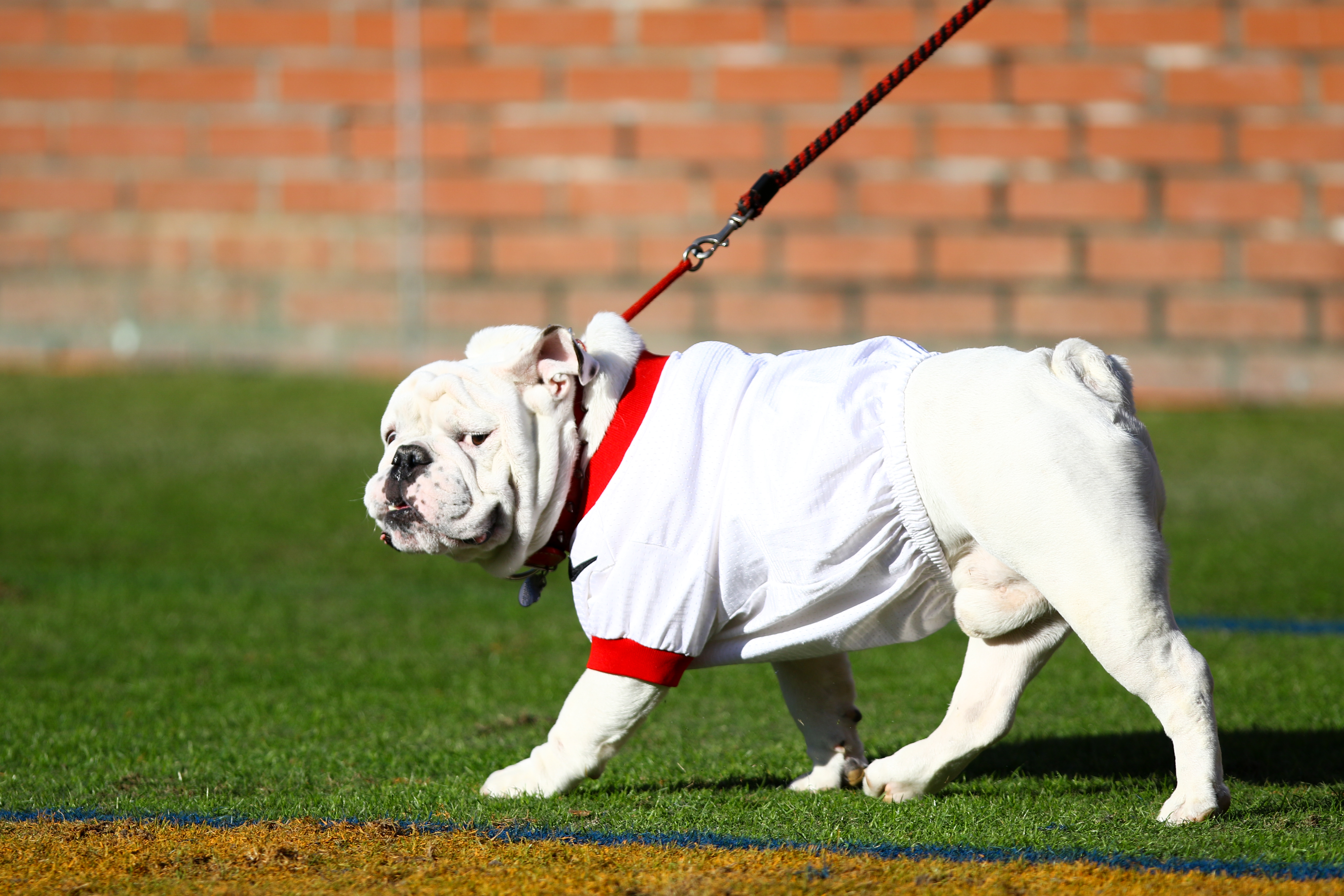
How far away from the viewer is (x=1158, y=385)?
973 centimetres

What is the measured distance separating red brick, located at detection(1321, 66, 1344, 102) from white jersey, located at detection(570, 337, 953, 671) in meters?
7.58

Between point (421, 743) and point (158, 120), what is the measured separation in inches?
291

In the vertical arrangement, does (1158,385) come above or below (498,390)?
below

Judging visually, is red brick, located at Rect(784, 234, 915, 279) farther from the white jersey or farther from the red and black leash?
the white jersey

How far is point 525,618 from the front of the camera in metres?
5.67

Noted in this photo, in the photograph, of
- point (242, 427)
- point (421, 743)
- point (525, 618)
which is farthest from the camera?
point (242, 427)

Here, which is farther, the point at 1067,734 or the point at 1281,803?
the point at 1067,734

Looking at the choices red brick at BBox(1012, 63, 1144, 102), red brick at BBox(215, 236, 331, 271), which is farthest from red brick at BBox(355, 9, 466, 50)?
red brick at BBox(1012, 63, 1144, 102)

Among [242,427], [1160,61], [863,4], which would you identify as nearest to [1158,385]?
[1160,61]

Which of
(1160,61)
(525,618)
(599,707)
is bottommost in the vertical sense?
(525,618)

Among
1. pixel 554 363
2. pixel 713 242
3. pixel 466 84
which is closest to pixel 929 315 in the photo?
pixel 466 84

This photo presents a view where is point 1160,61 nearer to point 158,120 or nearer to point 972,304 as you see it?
point 972,304

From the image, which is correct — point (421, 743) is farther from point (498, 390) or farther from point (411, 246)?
point (411, 246)

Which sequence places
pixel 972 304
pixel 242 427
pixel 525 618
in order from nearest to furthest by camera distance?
1. pixel 525 618
2. pixel 242 427
3. pixel 972 304
